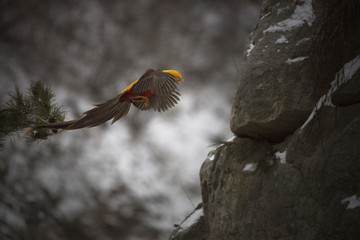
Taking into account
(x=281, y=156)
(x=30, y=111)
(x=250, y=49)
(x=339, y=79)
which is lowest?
(x=281, y=156)

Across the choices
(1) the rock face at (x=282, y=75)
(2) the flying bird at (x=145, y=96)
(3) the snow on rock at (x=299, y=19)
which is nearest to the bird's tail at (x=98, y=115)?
(2) the flying bird at (x=145, y=96)

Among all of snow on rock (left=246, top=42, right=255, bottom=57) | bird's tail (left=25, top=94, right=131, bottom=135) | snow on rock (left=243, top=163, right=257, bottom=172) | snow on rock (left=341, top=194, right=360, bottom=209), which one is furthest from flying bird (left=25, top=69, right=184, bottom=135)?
snow on rock (left=341, top=194, right=360, bottom=209)

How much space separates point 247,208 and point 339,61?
101 centimetres

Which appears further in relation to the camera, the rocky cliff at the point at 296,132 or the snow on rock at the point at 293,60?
the snow on rock at the point at 293,60

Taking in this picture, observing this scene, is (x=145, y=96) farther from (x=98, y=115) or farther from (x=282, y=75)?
(x=282, y=75)

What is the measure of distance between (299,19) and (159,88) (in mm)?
1053

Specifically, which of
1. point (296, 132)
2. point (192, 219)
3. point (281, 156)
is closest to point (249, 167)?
point (281, 156)

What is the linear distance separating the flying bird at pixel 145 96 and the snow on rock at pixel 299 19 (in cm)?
89

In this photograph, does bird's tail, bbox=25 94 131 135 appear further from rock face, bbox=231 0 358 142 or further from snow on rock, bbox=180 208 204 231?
snow on rock, bbox=180 208 204 231

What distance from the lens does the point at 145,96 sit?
1.40m

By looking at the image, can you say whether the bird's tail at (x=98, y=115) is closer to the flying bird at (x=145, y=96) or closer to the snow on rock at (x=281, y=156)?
the flying bird at (x=145, y=96)

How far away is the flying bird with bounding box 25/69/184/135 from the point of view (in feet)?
4.34

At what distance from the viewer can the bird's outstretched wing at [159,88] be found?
1.36 m

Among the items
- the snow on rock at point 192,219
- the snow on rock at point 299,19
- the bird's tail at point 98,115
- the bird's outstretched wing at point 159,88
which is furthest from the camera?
the snow on rock at point 192,219
